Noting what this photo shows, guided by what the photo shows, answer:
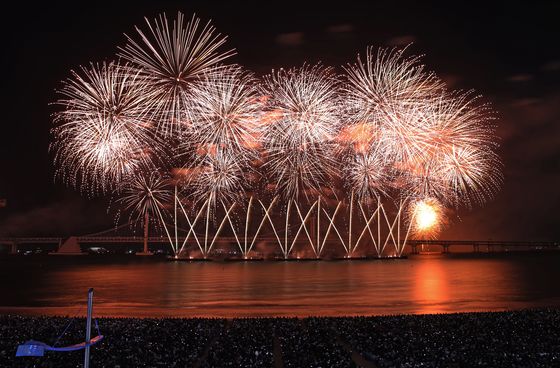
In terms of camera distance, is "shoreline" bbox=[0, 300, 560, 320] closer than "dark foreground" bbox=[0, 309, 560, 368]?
No

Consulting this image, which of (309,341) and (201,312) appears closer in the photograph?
(309,341)

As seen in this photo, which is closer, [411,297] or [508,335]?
[508,335]

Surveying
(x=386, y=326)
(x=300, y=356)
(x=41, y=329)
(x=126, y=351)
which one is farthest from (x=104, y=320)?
(x=386, y=326)

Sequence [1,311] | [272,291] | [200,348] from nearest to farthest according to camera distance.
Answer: [200,348] → [1,311] → [272,291]

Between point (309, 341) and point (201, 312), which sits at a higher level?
point (309, 341)

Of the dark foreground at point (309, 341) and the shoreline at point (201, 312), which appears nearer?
the dark foreground at point (309, 341)

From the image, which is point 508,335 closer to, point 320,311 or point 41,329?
point 320,311

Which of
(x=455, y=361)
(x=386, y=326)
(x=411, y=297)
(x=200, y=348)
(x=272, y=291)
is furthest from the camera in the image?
(x=272, y=291)
